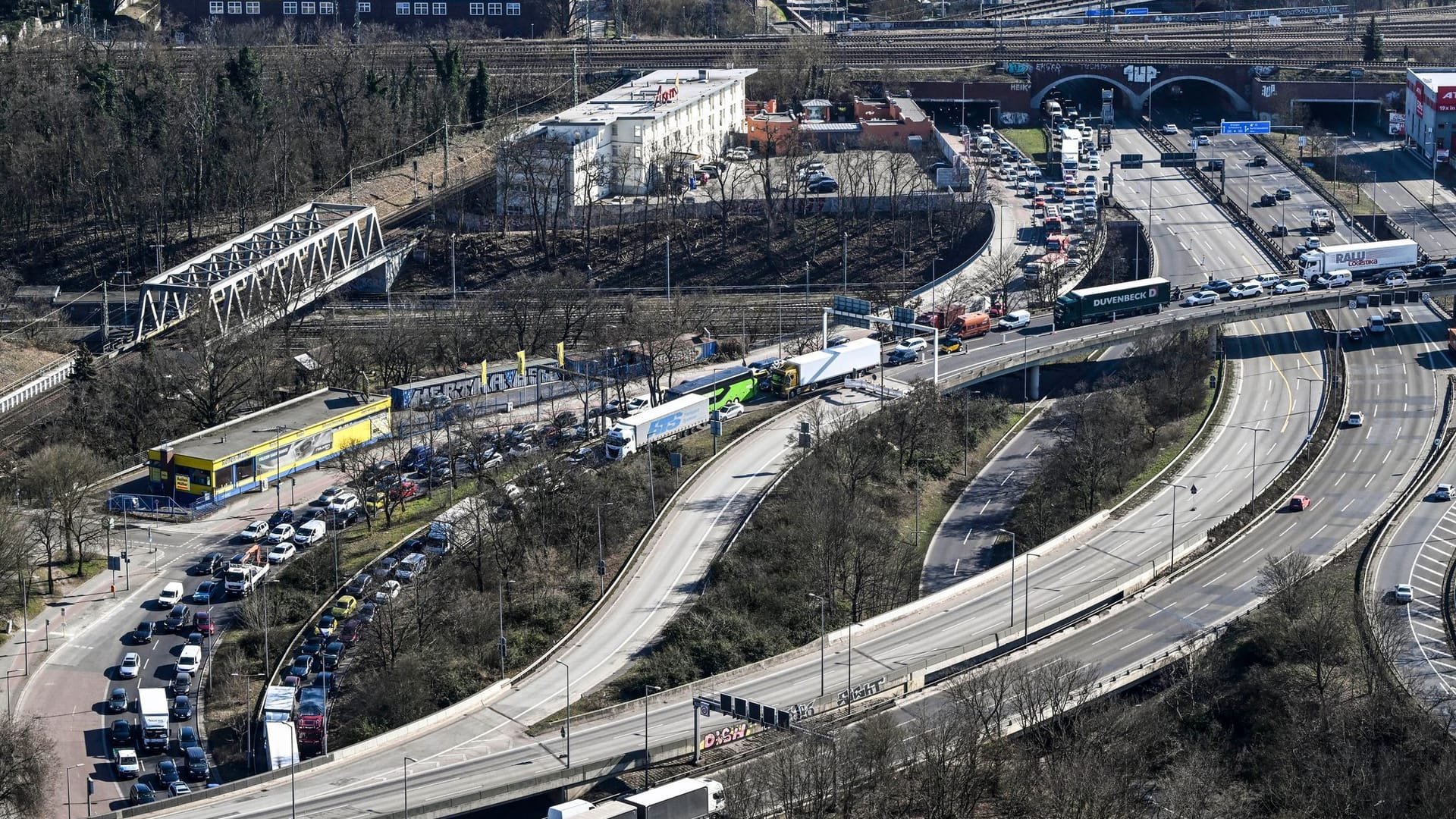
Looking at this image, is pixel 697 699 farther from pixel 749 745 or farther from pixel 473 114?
pixel 473 114

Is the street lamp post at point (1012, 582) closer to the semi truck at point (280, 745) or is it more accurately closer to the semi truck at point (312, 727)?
the semi truck at point (312, 727)

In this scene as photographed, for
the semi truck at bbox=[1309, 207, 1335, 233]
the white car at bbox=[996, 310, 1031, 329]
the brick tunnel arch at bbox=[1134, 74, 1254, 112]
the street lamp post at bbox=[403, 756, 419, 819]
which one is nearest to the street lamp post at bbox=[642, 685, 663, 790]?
the street lamp post at bbox=[403, 756, 419, 819]

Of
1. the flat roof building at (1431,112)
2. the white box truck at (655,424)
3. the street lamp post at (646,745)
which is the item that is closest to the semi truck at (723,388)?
the white box truck at (655,424)

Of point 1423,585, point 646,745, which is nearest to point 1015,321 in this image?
point 1423,585

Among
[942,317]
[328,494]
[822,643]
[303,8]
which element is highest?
[303,8]

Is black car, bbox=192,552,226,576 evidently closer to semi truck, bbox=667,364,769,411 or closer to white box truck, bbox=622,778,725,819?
semi truck, bbox=667,364,769,411

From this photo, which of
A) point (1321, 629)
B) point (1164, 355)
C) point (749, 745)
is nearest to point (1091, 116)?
point (1164, 355)

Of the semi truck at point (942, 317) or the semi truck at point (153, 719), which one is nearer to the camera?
the semi truck at point (153, 719)

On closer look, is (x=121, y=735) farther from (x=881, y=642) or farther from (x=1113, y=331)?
(x=1113, y=331)
